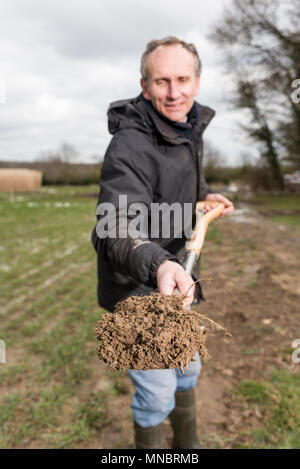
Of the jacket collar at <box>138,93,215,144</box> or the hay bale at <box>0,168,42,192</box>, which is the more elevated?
the hay bale at <box>0,168,42,192</box>

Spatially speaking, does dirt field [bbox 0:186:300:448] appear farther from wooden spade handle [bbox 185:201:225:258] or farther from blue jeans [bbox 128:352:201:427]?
wooden spade handle [bbox 185:201:225:258]

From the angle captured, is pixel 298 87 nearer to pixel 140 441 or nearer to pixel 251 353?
pixel 251 353

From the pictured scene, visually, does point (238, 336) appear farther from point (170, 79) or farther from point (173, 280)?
point (170, 79)

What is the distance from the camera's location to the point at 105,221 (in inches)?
75.4

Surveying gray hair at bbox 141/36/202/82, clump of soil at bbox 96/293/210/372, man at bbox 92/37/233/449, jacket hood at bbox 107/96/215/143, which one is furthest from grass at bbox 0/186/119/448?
gray hair at bbox 141/36/202/82

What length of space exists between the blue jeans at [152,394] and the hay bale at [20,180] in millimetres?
38350

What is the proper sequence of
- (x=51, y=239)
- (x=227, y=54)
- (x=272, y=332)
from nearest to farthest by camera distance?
1. (x=272, y=332)
2. (x=51, y=239)
3. (x=227, y=54)

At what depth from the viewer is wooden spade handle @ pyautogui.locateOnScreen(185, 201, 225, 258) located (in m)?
2.17

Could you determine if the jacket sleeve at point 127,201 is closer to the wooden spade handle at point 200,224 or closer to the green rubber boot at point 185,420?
the wooden spade handle at point 200,224

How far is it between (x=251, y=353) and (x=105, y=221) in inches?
106

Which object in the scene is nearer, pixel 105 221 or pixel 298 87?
pixel 105 221

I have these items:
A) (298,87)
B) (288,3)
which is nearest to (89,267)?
(298,87)

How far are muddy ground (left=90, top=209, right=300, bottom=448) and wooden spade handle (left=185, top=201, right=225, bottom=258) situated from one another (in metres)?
1.64

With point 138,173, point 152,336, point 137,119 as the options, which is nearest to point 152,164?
Answer: point 138,173
